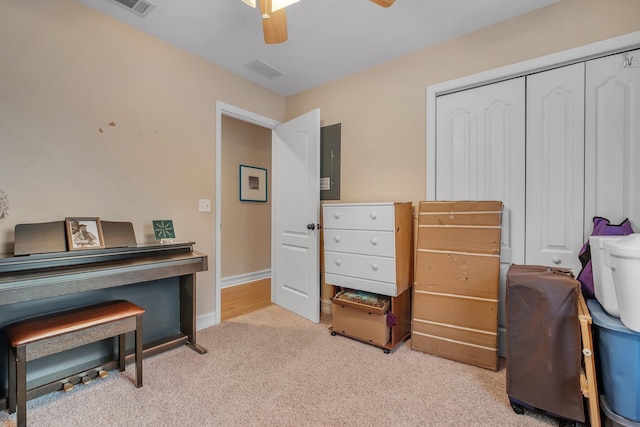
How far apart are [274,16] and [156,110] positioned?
1.37 m

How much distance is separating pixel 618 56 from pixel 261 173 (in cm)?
397

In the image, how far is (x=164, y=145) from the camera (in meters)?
2.45

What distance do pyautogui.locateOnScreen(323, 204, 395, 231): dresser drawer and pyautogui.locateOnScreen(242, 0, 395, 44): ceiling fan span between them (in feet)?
4.40

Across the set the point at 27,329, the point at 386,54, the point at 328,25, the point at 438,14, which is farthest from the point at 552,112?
the point at 27,329

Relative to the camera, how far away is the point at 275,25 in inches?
66.6

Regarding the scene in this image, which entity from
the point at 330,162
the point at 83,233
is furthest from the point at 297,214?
the point at 83,233

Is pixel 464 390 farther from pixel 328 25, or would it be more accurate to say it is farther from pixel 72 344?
pixel 328 25

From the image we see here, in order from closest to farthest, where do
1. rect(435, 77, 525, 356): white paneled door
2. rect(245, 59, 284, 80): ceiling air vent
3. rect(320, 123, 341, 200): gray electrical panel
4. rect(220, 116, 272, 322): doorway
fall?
rect(435, 77, 525, 356): white paneled door < rect(245, 59, 284, 80): ceiling air vent < rect(320, 123, 341, 200): gray electrical panel < rect(220, 116, 272, 322): doorway

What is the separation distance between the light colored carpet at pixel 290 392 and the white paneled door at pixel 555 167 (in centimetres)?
95

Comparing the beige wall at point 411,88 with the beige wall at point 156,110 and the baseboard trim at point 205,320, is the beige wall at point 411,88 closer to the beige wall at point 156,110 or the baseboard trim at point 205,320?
the beige wall at point 156,110

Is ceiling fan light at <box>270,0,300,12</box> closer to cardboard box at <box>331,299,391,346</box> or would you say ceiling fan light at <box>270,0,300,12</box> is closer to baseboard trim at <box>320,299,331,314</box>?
cardboard box at <box>331,299,391,346</box>

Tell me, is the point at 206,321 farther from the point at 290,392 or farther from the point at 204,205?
the point at 290,392

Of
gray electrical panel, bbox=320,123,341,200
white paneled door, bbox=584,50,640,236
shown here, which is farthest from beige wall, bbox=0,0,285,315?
white paneled door, bbox=584,50,640,236

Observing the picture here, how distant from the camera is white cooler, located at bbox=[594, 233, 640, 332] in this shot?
1201 mm
